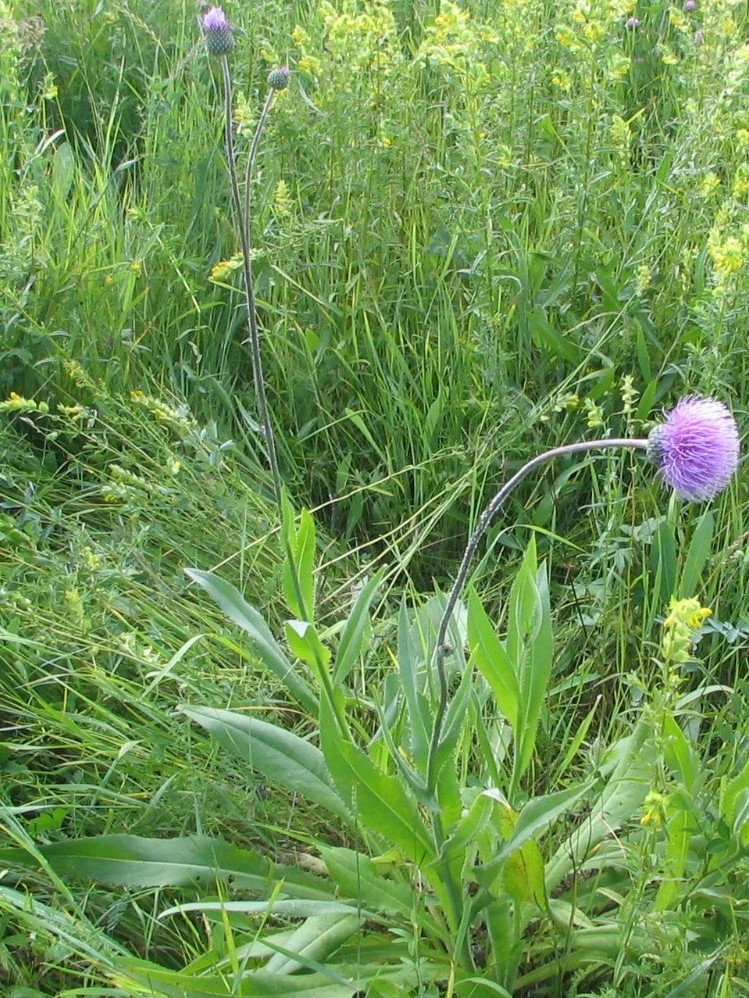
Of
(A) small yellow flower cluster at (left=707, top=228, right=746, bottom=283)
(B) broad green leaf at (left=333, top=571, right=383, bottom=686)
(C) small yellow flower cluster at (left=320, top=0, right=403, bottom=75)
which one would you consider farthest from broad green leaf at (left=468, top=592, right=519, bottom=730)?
(C) small yellow flower cluster at (left=320, top=0, right=403, bottom=75)

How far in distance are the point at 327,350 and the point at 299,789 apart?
123 centimetres

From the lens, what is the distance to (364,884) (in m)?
1.40

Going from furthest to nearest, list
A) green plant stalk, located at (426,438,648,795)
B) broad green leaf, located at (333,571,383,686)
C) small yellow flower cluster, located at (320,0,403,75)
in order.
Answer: small yellow flower cluster, located at (320,0,403,75) → broad green leaf, located at (333,571,383,686) → green plant stalk, located at (426,438,648,795)

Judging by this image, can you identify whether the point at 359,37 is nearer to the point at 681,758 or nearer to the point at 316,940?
the point at 681,758

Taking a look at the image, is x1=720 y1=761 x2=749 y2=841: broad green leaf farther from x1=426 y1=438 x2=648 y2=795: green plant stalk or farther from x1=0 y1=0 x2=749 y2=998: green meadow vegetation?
x1=426 y1=438 x2=648 y2=795: green plant stalk

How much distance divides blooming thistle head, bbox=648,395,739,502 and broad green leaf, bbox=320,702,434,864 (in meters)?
0.50

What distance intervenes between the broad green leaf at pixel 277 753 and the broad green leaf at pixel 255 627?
86 mm

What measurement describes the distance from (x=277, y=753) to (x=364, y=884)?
221 millimetres

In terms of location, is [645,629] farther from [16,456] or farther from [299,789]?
[16,456]

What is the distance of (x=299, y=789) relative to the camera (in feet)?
4.98

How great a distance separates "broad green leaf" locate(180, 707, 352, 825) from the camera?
149 centimetres

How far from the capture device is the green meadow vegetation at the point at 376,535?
4.51 ft

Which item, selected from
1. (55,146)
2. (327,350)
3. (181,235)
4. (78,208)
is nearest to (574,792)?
(327,350)

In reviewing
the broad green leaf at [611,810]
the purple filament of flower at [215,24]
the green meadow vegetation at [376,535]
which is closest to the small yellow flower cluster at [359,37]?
the green meadow vegetation at [376,535]
